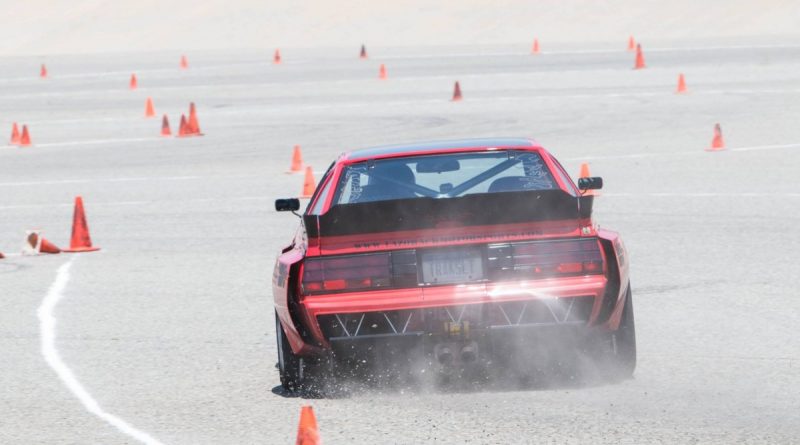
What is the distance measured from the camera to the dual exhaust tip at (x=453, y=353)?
7.95m

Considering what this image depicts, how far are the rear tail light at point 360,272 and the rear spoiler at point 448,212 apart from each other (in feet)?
0.45

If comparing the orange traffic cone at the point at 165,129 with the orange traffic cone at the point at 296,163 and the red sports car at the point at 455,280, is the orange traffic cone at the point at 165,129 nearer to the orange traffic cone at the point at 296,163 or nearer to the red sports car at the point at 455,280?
the orange traffic cone at the point at 296,163

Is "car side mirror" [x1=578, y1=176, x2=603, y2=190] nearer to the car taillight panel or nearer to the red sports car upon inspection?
the red sports car

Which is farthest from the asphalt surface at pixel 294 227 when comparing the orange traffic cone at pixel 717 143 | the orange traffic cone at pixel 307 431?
the orange traffic cone at pixel 307 431

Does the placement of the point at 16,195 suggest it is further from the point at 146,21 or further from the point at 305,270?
the point at 146,21

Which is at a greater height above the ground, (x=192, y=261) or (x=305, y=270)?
(x=305, y=270)

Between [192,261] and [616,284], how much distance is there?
22.1 ft

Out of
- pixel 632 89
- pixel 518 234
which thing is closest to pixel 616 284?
pixel 518 234

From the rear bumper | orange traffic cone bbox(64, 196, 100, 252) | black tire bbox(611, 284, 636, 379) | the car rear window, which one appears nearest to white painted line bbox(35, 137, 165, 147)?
orange traffic cone bbox(64, 196, 100, 252)

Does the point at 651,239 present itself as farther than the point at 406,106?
No

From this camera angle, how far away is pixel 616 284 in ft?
26.1

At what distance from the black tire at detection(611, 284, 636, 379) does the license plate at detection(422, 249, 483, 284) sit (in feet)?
2.64

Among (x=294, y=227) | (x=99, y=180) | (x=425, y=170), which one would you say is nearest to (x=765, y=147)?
(x=294, y=227)

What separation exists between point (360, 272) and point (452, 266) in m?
0.46
